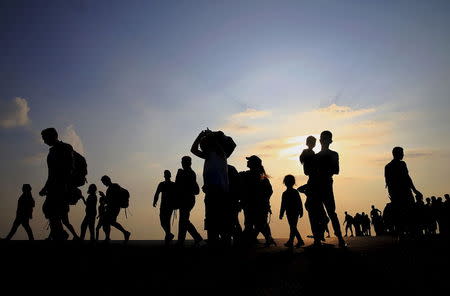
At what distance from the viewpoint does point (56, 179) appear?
6.87 metres

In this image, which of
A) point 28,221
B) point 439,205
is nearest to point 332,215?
point 28,221

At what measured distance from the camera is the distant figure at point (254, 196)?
918 cm

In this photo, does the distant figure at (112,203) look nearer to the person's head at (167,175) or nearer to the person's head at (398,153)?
the person's head at (167,175)

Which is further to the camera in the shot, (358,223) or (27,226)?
(358,223)

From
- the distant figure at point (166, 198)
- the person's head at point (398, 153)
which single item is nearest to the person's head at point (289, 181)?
the person's head at point (398, 153)

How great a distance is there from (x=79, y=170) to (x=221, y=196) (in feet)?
11.3

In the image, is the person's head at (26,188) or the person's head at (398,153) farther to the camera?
the person's head at (26,188)

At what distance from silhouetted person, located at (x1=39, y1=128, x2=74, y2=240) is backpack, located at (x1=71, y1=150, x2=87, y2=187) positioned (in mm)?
179

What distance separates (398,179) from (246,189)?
383 cm

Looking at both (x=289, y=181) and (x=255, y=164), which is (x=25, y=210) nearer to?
(x=255, y=164)

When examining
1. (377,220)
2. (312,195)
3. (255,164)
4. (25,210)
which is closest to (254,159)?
(255,164)

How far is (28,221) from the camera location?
40.3 feet

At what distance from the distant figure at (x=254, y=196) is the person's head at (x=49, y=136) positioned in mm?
4505

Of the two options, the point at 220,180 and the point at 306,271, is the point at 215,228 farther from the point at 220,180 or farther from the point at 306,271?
the point at 306,271
